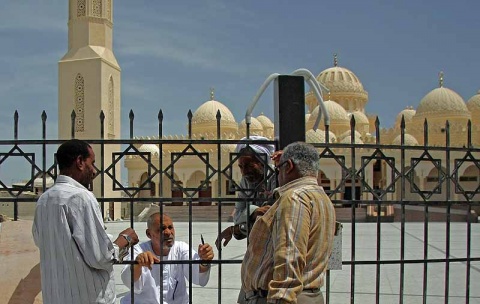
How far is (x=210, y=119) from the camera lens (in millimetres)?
38781

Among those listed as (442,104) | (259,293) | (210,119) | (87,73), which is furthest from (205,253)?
(210,119)

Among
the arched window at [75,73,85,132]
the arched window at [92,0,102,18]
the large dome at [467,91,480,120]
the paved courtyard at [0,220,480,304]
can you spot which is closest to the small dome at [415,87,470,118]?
the large dome at [467,91,480,120]

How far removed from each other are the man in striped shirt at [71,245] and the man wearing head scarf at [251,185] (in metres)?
0.85

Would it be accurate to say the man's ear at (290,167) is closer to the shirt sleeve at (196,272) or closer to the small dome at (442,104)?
the shirt sleeve at (196,272)

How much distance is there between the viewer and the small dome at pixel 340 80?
1599 inches

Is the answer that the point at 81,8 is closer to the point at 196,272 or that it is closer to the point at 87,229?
the point at 196,272

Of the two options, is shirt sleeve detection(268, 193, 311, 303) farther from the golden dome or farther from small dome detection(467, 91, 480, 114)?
small dome detection(467, 91, 480, 114)

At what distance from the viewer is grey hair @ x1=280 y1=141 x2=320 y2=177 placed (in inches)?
91.0

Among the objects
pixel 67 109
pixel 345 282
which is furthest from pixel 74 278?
pixel 67 109

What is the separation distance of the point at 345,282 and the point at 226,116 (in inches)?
1349

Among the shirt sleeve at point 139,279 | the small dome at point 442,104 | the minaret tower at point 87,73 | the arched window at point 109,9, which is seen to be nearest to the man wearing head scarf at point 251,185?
the shirt sleeve at point 139,279

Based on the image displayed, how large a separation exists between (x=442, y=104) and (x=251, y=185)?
109 feet

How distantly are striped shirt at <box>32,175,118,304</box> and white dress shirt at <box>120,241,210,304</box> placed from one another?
0.83 metres

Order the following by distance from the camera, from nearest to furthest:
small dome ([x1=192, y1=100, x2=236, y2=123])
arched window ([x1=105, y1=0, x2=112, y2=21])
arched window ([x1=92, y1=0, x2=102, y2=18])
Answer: arched window ([x1=92, y1=0, x2=102, y2=18]), arched window ([x1=105, y1=0, x2=112, y2=21]), small dome ([x1=192, y1=100, x2=236, y2=123])
